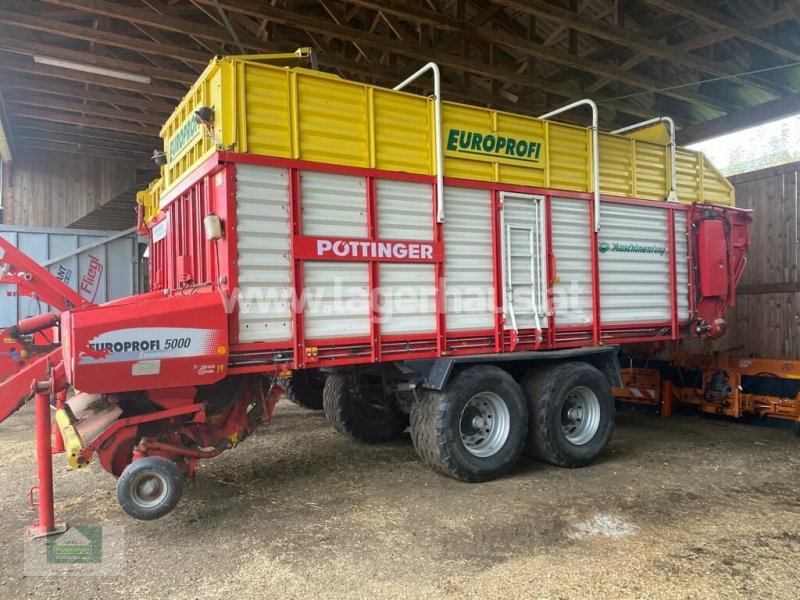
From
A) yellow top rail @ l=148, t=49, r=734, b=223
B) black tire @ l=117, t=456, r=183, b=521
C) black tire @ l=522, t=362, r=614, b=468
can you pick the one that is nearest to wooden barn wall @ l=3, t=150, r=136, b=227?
yellow top rail @ l=148, t=49, r=734, b=223

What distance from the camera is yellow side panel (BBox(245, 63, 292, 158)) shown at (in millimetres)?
4320

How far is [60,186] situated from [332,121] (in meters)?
13.0

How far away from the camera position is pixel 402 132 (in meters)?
5.05

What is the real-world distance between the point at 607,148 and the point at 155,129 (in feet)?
33.1

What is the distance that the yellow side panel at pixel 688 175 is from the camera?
22.8ft

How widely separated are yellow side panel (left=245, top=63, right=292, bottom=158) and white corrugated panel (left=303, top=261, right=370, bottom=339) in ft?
3.15

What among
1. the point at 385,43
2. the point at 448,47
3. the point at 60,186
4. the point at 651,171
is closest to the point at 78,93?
the point at 60,186

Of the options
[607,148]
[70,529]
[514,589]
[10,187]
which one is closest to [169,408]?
[70,529]

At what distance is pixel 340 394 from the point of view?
652cm

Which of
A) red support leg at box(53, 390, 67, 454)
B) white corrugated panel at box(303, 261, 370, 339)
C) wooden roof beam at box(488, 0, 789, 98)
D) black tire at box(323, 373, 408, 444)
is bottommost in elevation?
black tire at box(323, 373, 408, 444)

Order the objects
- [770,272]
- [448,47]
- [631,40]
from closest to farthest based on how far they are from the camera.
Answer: [631,40]
[770,272]
[448,47]

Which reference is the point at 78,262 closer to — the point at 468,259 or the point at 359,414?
the point at 359,414

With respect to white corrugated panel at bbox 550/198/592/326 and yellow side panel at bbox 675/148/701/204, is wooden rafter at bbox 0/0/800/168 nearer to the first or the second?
yellow side panel at bbox 675/148/701/204

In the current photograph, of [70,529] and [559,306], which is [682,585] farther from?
[70,529]
